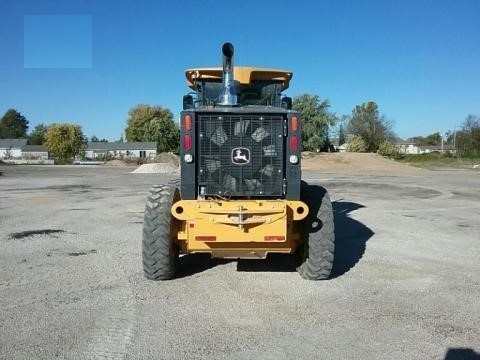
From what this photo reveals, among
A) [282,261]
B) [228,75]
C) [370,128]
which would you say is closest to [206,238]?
[282,261]

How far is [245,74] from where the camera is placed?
7.83 meters

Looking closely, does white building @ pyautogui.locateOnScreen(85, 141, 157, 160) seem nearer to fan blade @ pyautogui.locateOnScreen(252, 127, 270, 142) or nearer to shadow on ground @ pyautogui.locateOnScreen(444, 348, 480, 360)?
fan blade @ pyautogui.locateOnScreen(252, 127, 270, 142)

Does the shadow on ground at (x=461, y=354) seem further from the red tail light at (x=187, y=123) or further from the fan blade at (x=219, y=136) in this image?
the red tail light at (x=187, y=123)

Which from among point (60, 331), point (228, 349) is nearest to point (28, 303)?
point (60, 331)

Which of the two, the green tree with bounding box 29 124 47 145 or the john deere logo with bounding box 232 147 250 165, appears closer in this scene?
the john deere logo with bounding box 232 147 250 165

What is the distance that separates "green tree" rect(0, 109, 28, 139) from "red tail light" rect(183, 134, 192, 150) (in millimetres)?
163542

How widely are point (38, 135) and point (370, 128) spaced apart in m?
100

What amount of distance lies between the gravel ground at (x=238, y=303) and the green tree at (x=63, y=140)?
87611mm

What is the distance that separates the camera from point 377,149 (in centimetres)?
7188

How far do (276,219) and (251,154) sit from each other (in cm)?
95

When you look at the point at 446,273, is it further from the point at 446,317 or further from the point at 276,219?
the point at 276,219

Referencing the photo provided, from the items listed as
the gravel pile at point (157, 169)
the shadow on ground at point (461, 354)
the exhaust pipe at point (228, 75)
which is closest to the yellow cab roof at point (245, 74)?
the exhaust pipe at point (228, 75)

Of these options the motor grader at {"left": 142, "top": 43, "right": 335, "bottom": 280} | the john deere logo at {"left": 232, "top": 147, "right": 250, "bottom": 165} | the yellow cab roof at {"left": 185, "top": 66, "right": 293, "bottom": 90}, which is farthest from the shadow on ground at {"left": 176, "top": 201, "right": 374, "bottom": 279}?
the yellow cab roof at {"left": 185, "top": 66, "right": 293, "bottom": 90}

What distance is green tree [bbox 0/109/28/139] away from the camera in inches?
6087
